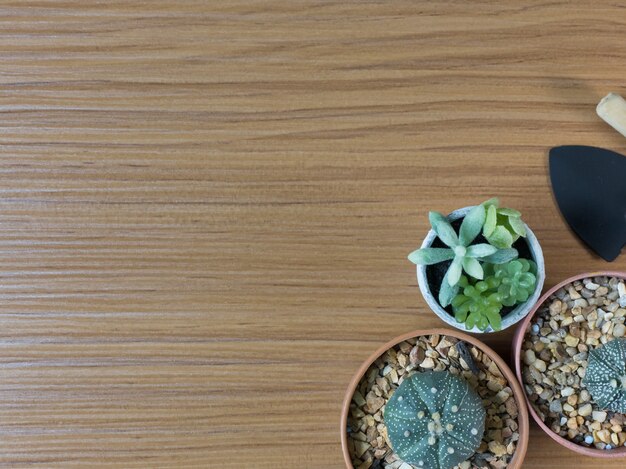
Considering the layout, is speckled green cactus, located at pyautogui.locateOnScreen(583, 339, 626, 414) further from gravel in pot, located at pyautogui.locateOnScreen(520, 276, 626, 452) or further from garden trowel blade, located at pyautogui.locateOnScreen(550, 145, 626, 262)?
garden trowel blade, located at pyautogui.locateOnScreen(550, 145, 626, 262)

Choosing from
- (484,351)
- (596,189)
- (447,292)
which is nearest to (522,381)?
(484,351)

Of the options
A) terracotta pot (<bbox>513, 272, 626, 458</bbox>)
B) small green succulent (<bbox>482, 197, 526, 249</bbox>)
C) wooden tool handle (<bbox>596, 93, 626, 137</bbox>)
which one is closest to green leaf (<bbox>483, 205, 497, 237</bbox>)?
small green succulent (<bbox>482, 197, 526, 249</bbox>)

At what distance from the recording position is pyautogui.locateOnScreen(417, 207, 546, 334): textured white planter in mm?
767

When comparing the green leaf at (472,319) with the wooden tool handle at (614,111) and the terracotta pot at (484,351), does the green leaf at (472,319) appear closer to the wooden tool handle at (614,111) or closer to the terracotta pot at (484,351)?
the terracotta pot at (484,351)

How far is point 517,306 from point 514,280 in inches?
2.4

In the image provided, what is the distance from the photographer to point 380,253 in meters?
0.85

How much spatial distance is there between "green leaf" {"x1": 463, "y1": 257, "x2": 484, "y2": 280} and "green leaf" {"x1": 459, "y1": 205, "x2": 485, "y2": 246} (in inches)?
0.8

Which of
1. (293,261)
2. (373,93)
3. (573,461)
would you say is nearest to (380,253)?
(293,261)

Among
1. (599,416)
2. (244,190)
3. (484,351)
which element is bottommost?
(599,416)

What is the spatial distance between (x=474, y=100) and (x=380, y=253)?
0.79ft

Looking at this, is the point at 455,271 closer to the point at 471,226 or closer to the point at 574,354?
the point at 471,226

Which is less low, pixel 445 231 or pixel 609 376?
pixel 445 231

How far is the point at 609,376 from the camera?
0.72 m

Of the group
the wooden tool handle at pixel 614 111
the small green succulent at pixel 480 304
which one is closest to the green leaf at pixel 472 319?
the small green succulent at pixel 480 304
